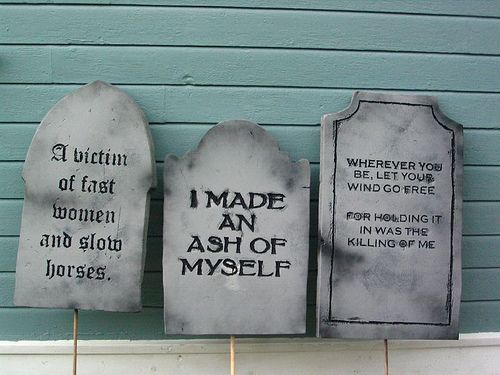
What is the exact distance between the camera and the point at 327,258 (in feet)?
7.84

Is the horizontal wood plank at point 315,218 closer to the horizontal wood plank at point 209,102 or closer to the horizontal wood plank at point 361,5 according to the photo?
the horizontal wood plank at point 209,102

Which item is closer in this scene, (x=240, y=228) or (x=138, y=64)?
(x=240, y=228)

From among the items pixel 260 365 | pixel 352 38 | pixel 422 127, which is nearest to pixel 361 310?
pixel 260 365

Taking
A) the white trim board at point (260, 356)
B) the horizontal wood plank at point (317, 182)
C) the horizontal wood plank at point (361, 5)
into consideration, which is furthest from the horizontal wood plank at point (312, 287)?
the horizontal wood plank at point (361, 5)

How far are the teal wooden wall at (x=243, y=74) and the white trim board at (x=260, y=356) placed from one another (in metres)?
0.07

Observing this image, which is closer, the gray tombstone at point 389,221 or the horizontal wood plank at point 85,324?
the gray tombstone at point 389,221

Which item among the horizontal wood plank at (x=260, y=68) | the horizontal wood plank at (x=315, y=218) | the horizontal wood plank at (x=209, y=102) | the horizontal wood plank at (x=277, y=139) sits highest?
the horizontal wood plank at (x=260, y=68)

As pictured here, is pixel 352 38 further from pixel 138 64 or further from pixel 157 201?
pixel 157 201

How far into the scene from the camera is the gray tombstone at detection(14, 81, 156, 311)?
232cm

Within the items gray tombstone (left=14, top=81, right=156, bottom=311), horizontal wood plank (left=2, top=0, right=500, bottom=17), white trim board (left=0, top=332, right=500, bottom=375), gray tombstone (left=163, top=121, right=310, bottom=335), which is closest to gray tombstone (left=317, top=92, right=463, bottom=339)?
gray tombstone (left=163, top=121, right=310, bottom=335)

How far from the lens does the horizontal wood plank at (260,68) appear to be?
8.23ft

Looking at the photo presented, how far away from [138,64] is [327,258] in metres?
1.16

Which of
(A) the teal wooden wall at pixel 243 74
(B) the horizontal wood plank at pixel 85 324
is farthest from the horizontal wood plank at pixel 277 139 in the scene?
(B) the horizontal wood plank at pixel 85 324

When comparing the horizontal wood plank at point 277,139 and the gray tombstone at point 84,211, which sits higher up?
the horizontal wood plank at point 277,139
